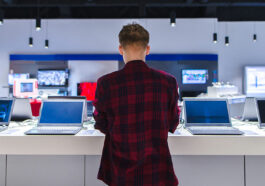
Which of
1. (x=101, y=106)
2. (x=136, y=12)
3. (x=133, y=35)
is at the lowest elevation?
(x=101, y=106)

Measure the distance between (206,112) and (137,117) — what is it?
3.48ft

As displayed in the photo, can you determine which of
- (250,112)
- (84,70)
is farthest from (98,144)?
A: (84,70)

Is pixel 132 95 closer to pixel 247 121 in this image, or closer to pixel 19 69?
pixel 247 121

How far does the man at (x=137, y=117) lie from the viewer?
3.57ft

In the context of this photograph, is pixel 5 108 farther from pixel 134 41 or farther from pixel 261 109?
pixel 261 109

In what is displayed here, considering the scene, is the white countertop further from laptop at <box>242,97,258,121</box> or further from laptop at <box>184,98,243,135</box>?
laptop at <box>242,97,258,121</box>

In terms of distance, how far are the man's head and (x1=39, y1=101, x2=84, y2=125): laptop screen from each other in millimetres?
982

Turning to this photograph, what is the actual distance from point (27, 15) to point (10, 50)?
1.44 metres

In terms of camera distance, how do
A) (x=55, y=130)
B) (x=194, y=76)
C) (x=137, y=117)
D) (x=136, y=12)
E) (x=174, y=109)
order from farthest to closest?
(x=136, y=12)
(x=194, y=76)
(x=55, y=130)
(x=174, y=109)
(x=137, y=117)

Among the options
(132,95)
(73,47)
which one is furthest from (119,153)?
(73,47)

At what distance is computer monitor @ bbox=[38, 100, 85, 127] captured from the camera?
76.2 inches

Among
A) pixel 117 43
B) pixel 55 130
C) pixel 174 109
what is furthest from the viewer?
pixel 117 43

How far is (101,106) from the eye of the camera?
1161mm

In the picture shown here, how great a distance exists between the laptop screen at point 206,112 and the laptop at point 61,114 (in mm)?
980
